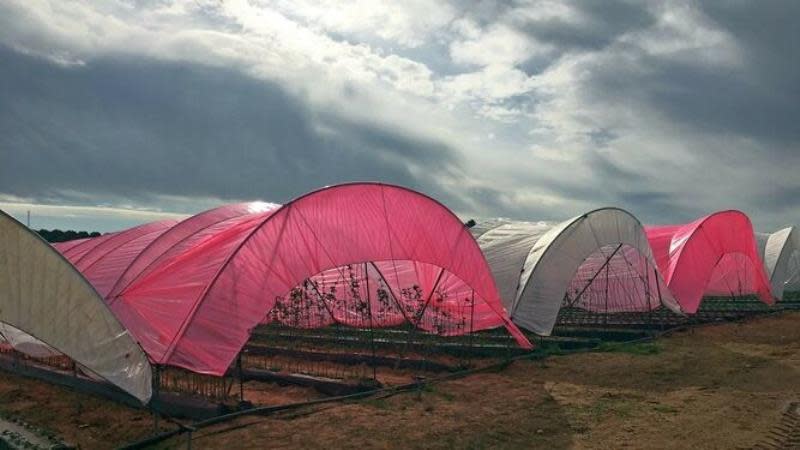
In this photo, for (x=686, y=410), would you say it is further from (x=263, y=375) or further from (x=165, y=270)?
(x=165, y=270)

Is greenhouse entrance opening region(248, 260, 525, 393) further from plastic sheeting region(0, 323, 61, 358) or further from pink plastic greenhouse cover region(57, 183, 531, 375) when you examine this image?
plastic sheeting region(0, 323, 61, 358)

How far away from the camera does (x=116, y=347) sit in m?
7.09

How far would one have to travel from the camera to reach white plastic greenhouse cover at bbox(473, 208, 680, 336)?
14.4 metres

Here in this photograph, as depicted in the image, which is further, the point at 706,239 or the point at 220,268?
the point at 706,239

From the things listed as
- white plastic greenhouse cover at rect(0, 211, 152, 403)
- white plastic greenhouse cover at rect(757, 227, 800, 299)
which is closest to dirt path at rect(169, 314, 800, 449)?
white plastic greenhouse cover at rect(0, 211, 152, 403)

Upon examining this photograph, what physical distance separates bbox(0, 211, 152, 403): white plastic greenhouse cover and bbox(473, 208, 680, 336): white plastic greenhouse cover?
29.6 feet

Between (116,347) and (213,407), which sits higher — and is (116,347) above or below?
above

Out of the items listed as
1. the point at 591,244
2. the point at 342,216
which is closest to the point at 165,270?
the point at 342,216

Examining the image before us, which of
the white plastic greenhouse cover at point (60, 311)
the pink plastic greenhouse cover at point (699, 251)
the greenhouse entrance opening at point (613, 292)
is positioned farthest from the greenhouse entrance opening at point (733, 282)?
the white plastic greenhouse cover at point (60, 311)

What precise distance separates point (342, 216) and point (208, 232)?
539cm

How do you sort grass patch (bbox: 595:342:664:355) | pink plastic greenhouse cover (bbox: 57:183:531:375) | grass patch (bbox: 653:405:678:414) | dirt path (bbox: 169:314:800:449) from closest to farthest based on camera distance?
1. dirt path (bbox: 169:314:800:449)
2. grass patch (bbox: 653:405:678:414)
3. pink plastic greenhouse cover (bbox: 57:183:531:375)
4. grass patch (bbox: 595:342:664:355)

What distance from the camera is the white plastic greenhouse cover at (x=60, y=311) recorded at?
6.40 meters

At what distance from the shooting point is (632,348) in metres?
13.5

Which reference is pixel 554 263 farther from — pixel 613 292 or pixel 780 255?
pixel 780 255
